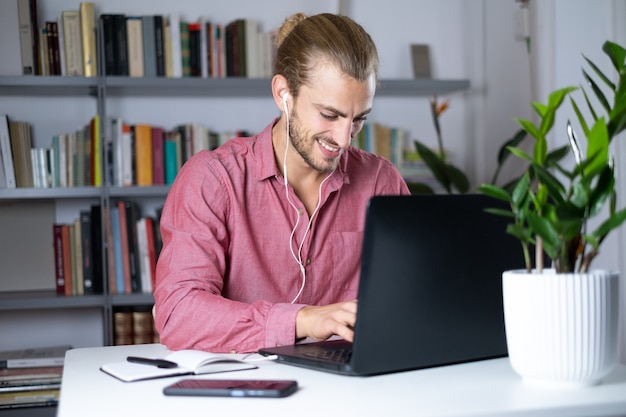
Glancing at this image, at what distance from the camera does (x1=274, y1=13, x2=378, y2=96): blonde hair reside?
1.76 meters

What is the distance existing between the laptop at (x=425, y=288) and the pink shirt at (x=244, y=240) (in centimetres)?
21

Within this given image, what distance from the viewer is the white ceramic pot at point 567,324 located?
114cm

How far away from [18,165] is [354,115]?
1.94m

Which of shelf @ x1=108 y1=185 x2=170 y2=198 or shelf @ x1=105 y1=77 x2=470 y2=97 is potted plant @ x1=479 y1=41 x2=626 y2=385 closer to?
shelf @ x1=105 y1=77 x2=470 y2=97

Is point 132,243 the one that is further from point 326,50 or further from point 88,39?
point 326,50

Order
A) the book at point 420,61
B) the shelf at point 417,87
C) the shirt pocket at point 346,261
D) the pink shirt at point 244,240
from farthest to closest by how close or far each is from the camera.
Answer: the book at point 420,61 < the shelf at point 417,87 < the shirt pocket at point 346,261 < the pink shirt at point 244,240

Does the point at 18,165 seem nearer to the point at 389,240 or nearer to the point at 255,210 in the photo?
the point at 255,210

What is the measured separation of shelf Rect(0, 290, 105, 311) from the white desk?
1.97 meters

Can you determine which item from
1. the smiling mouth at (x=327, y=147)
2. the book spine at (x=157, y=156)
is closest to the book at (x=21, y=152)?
the book spine at (x=157, y=156)

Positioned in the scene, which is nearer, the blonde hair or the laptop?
the laptop

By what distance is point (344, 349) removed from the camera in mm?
1399

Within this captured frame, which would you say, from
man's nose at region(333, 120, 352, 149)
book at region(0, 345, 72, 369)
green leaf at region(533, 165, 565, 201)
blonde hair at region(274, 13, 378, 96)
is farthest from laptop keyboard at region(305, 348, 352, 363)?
book at region(0, 345, 72, 369)

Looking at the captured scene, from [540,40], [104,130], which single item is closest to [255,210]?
[104,130]

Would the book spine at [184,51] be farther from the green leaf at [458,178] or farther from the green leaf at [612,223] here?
the green leaf at [612,223]
